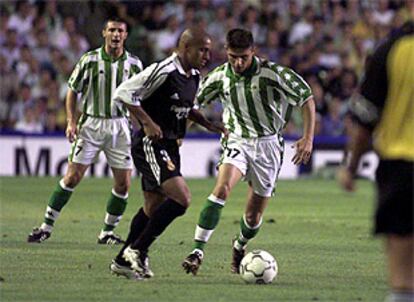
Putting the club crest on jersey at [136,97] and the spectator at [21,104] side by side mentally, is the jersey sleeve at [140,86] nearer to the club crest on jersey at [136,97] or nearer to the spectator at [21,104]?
the club crest on jersey at [136,97]

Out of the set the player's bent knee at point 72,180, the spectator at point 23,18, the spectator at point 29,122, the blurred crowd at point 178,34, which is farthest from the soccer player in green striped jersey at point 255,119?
the spectator at point 23,18

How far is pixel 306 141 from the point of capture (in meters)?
9.71

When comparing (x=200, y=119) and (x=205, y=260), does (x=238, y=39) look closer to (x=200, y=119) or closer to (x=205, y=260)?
(x=200, y=119)

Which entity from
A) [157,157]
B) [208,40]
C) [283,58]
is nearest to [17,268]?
[157,157]

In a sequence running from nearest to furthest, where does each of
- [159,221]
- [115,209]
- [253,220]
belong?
1. [159,221]
2. [253,220]
3. [115,209]

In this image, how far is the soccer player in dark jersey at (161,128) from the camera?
28.7 feet

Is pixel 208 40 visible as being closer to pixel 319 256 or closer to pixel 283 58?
pixel 319 256

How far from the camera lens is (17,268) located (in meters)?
9.44

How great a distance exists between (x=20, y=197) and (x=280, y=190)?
4.70 meters

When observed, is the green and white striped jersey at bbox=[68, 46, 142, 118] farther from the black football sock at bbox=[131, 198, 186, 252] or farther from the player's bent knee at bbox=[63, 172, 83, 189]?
the black football sock at bbox=[131, 198, 186, 252]

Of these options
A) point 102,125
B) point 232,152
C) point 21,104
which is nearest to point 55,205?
point 102,125

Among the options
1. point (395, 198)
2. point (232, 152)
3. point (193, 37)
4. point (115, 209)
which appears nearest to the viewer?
point (395, 198)

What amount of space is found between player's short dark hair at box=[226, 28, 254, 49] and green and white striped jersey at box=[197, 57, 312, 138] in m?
0.36

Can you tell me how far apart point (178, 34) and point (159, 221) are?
45.8ft
